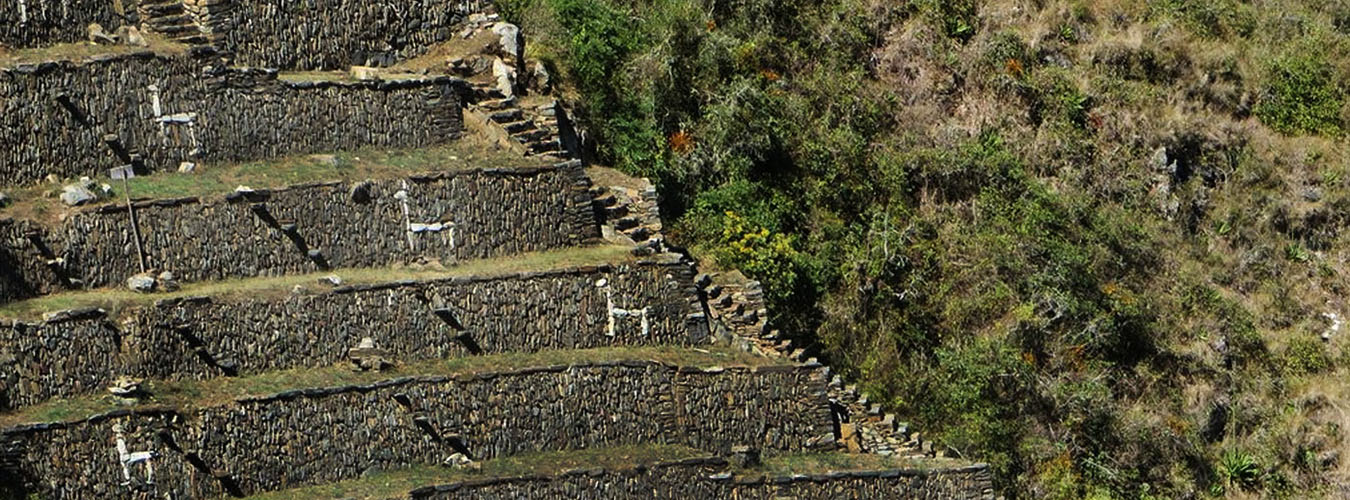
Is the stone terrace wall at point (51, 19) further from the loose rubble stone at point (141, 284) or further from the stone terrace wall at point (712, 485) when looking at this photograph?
the stone terrace wall at point (712, 485)

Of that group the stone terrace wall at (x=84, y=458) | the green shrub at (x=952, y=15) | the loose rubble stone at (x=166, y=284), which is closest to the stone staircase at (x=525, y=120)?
the loose rubble stone at (x=166, y=284)

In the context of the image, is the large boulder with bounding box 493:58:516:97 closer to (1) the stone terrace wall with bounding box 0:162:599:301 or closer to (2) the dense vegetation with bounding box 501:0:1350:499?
(2) the dense vegetation with bounding box 501:0:1350:499

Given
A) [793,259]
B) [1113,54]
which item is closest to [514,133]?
[793,259]

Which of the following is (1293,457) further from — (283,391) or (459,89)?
(283,391)

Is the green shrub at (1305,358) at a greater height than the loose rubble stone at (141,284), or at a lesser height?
lesser

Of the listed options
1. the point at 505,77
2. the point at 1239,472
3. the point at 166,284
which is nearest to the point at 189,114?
the point at 166,284

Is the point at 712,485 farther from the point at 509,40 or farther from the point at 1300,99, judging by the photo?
the point at 1300,99

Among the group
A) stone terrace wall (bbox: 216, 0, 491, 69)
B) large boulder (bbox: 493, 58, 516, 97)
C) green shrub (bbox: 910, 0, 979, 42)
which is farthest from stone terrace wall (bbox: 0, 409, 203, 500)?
green shrub (bbox: 910, 0, 979, 42)
